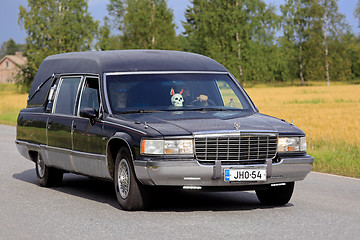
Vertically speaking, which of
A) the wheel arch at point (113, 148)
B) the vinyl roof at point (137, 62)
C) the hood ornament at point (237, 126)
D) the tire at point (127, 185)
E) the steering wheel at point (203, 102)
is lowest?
the tire at point (127, 185)

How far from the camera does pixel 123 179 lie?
829 centimetres

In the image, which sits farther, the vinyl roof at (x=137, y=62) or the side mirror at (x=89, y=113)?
the vinyl roof at (x=137, y=62)

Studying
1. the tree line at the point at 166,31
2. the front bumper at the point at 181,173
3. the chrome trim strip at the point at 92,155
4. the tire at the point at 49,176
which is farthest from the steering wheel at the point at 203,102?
the tree line at the point at 166,31

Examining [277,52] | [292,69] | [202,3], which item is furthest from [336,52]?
[202,3]

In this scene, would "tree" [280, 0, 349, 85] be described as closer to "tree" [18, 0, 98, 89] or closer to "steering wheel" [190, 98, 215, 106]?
"tree" [18, 0, 98, 89]

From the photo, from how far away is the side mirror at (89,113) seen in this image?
8922mm

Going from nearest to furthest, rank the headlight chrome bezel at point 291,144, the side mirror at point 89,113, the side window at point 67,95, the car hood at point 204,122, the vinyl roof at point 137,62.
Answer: the car hood at point 204,122, the headlight chrome bezel at point 291,144, the side mirror at point 89,113, the vinyl roof at point 137,62, the side window at point 67,95

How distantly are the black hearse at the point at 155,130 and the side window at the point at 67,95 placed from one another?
16 millimetres

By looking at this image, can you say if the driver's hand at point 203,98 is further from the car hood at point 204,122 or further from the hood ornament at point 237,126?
the hood ornament at point 237,126

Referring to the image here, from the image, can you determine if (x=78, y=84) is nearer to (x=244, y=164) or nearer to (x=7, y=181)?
(x=7, y=181)

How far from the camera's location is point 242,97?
31.8 ft

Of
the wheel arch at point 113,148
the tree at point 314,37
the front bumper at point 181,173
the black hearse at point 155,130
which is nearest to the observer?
the front bumper at point 181,173

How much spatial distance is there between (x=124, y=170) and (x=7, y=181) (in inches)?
139

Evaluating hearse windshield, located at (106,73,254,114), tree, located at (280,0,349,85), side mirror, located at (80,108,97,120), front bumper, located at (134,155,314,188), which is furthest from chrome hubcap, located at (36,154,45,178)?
tree, located at (280,0,349,85)
